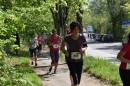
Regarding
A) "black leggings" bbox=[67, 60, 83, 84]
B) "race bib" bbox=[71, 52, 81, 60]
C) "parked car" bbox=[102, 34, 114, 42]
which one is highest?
"race bib" bbox=[71, 52, 81, 60]

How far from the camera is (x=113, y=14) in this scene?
61562 millimetres

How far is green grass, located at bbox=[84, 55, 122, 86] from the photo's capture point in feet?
31.3

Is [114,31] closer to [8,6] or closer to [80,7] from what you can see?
[80,7]

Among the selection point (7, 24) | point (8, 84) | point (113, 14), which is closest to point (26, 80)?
point (8, 84)

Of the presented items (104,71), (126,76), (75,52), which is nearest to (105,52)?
(104,71)

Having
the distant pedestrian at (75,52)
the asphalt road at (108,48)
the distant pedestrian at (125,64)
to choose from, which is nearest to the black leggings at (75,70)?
the distant pedestrian at (75,52)

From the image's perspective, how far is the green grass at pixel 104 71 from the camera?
9526 millimetres

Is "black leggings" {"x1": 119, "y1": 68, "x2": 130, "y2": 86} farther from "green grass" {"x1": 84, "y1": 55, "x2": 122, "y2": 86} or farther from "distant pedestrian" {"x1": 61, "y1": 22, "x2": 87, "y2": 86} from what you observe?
"green grass" {"x1": 84, "y1": 55, "x2": 122, "y2": 86}

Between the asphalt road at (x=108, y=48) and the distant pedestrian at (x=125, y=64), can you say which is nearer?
the distant pedestrian at (x=125, y=64)

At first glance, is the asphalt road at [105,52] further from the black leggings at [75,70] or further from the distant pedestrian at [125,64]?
the distant pedestrian at [125,64]

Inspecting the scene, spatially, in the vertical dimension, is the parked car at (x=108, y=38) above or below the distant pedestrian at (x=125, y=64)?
below

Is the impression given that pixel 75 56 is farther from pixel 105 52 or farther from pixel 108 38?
pixel 108 38

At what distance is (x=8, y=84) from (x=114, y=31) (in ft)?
202

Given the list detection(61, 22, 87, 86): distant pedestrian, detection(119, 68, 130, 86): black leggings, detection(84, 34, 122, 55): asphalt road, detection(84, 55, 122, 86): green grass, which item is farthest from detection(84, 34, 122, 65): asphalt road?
detection(119, 68, 130, 86): black leggings
